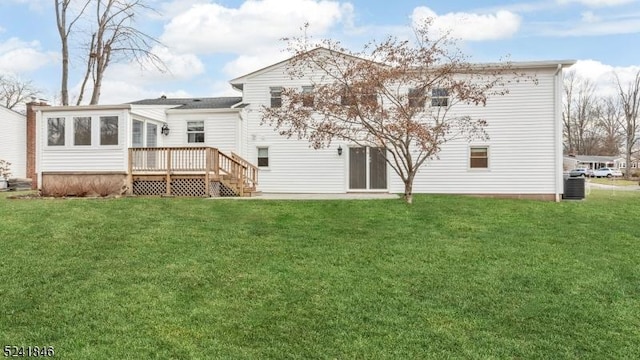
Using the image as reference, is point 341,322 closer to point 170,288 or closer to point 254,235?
point 170,288

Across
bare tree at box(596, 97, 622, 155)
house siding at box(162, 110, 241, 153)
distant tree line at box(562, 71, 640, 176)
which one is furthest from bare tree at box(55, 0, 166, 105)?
bare tree at box(596, 97, 622, 155)

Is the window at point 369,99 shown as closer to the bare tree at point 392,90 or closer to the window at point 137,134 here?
the bare tree at point 392,90

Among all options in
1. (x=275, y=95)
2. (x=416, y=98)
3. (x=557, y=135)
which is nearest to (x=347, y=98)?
(x=416, y=98)

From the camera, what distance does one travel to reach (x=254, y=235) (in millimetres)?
8148

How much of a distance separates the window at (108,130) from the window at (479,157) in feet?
39.2

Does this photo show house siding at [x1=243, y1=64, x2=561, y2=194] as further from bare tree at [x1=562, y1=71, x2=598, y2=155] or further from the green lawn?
bare tree at [x1=562, y1=71, x2=598, y2=155]

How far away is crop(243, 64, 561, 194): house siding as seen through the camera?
15.7 m

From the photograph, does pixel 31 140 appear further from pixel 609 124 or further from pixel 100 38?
pixel 609 124

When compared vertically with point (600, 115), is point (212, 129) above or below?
below

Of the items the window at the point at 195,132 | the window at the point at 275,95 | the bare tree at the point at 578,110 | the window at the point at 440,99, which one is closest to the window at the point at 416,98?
the window at the point at 440,99

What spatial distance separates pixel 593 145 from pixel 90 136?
68.3m

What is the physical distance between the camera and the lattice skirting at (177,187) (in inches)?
574

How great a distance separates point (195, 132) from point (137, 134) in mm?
2533

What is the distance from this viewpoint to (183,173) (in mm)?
14609
